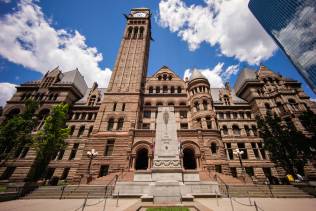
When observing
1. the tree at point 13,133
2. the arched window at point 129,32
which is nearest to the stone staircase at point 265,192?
the tree at point 13,133

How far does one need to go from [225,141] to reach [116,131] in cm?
1978

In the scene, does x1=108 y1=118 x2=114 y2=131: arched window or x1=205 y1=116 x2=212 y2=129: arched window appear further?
x1=205 y1=116 x2=212 y2=129: arched window

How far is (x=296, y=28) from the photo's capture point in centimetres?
5291

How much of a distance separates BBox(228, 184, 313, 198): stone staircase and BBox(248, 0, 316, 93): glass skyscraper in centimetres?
5570

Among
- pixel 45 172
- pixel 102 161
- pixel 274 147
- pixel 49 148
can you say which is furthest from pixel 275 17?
pixel 45 172

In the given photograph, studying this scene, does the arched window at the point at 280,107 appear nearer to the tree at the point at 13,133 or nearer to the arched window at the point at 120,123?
the arched window at the point at 120,123

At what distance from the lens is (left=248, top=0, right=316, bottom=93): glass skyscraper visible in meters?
50.3

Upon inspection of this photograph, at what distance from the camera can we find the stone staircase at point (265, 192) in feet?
46.2

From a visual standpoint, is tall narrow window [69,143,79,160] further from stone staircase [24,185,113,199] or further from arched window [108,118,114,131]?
stone staircase [24,185,113,199]

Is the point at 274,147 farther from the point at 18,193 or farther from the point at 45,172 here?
the point at 45,172

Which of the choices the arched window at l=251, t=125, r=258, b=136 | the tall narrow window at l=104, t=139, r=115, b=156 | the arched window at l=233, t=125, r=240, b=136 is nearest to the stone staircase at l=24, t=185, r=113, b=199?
the tall narrow window at l=104, t=139, r=115, b=156

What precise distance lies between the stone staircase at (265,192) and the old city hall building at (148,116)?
344 cm

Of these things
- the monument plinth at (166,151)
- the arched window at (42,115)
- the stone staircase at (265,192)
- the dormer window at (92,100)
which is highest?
the dormer window at (92,100)

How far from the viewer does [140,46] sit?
38188mm
